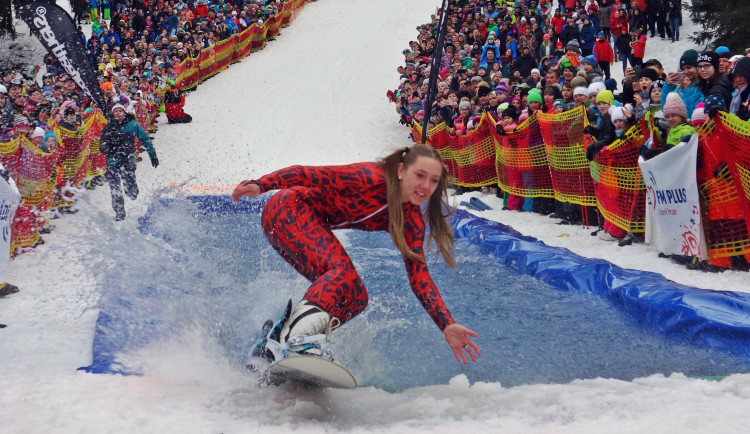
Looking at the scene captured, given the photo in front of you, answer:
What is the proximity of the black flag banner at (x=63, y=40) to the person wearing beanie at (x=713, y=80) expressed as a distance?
8.40m

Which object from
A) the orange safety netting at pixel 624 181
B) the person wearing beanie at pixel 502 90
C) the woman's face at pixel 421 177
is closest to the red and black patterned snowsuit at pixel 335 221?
the woman's face at pixel 421 177

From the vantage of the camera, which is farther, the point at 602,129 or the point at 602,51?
the point at 602,51

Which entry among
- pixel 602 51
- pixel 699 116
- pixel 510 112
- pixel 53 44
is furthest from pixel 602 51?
pixel 53 44

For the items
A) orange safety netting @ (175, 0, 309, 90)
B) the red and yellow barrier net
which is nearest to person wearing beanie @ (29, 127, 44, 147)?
the red and yellow barrier net

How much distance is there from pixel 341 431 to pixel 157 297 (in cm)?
300

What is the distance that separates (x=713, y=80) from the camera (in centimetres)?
722

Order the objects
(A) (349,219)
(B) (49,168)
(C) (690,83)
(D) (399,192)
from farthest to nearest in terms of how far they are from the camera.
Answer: (B) (49,168), (C) (690,83), (A) (349,219), (D) (399,192)

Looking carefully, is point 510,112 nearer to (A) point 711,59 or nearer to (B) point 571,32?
(A) point 711,59

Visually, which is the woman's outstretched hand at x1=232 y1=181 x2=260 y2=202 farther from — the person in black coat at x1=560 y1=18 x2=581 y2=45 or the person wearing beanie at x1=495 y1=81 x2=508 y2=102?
the person in black coat at x1=560 y1=18 x2=581 y2=45

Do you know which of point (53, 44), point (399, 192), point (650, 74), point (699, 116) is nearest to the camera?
point (399, 192)

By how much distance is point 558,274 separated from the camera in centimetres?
656

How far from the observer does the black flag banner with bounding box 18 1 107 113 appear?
11.7 metres

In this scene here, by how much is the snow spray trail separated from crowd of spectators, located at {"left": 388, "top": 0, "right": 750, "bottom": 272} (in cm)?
193

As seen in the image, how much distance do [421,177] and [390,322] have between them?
1815 mm
